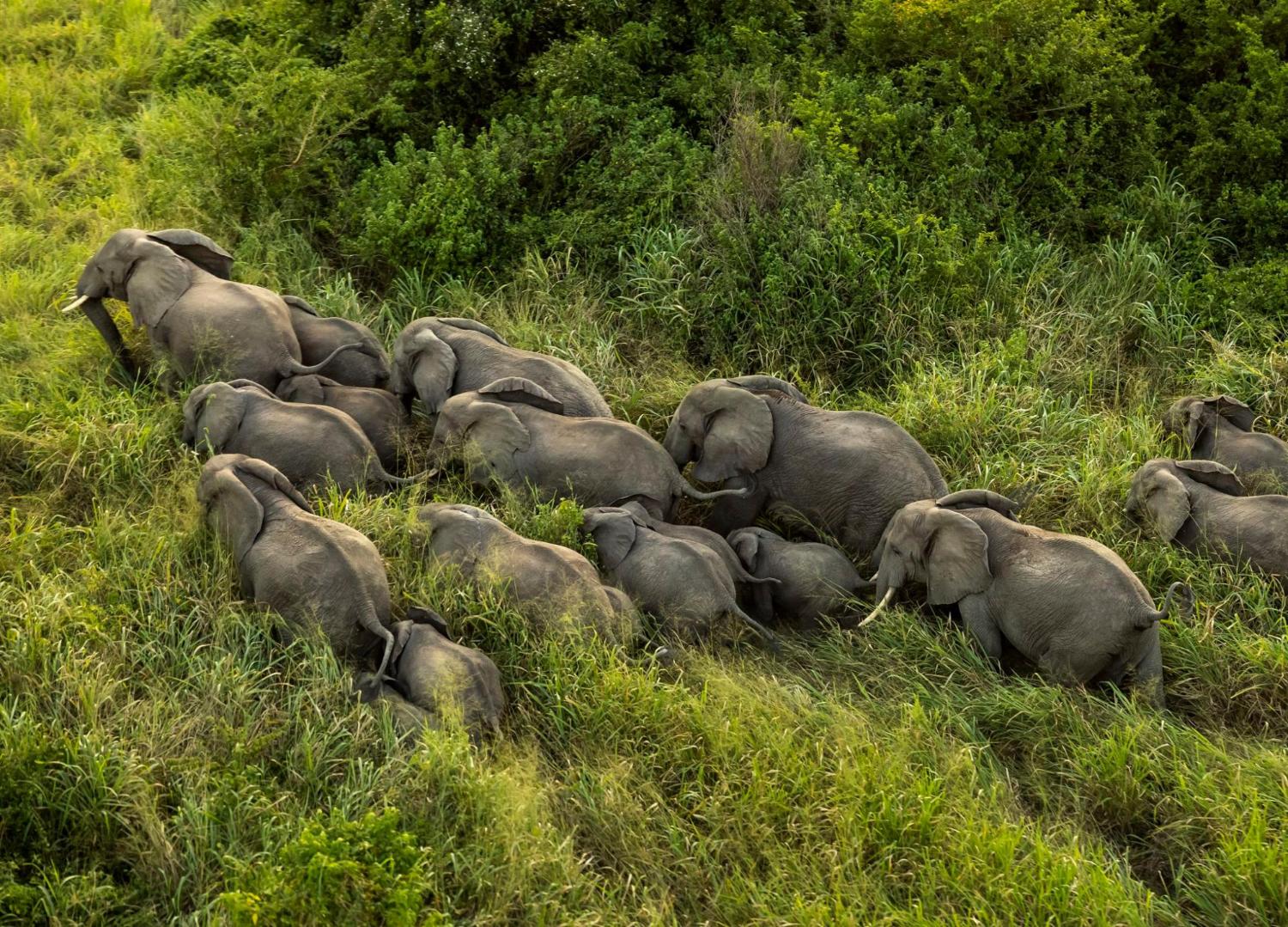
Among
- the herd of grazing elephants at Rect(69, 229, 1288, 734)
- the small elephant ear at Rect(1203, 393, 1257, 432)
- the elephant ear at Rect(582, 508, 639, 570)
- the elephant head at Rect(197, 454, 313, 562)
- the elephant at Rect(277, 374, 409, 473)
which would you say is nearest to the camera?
the herd of grazing elephants at Rect(69, 229, 1288, 734)

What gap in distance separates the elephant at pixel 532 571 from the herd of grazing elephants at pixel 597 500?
0.04ft

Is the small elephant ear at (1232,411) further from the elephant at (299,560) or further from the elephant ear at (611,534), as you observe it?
the elephant at (299,560)

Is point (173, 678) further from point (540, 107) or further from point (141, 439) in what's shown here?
point (540, 107)

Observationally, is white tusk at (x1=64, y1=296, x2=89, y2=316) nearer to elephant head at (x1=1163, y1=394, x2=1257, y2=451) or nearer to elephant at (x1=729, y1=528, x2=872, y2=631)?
elephant at (x1=729, y1=528, x2=872, y2=631)

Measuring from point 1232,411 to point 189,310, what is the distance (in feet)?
17.8

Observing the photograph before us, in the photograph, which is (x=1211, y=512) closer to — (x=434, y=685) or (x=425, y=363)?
(x=434, y=685)

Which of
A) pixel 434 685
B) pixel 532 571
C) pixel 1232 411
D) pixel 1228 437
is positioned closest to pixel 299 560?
pixel 434 685

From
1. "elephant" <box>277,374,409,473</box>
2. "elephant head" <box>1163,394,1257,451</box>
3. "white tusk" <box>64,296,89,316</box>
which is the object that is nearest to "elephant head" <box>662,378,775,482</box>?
"elephant" <box>277,374,409,473</box>

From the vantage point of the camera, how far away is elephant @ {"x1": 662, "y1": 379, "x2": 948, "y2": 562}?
690 centimetres

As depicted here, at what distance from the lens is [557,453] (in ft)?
22.5

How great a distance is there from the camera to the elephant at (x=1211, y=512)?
653 cm

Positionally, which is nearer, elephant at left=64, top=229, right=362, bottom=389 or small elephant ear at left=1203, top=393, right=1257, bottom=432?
elephant at left=64, top=229, right=362, bottom=389

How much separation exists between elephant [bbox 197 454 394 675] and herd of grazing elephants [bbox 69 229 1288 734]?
0.03 ft

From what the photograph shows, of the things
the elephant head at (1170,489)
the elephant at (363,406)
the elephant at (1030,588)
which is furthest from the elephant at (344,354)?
the elephant head at (1170,489)
